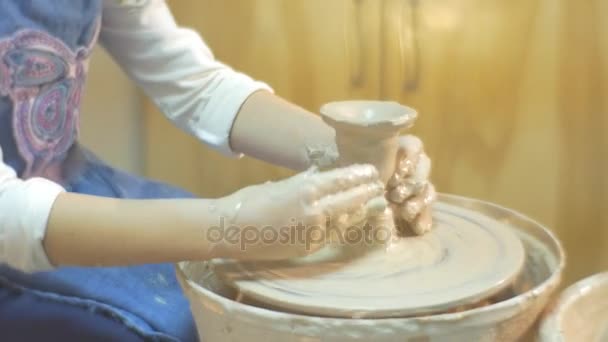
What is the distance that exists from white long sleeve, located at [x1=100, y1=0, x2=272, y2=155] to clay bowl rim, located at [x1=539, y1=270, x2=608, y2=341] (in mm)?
514

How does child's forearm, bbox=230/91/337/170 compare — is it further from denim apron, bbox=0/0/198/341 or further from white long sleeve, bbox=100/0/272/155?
denim apron, bbox=0/0/198/341

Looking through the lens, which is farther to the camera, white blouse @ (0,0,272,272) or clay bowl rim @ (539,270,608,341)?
white blouse @ (0,0,272,272)

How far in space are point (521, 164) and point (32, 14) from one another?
0.90 m

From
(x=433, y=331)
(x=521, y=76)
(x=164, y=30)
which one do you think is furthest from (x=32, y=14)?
(x=521, y=76)

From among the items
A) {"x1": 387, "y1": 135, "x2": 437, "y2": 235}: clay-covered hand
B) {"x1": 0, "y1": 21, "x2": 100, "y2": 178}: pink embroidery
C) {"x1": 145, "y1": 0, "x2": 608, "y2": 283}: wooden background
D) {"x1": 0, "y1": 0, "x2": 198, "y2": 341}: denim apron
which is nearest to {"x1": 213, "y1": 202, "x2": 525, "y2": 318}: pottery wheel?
{"x1": 387, "y1": 135, "x2": 437, "y2": 235}: clay-covered hand

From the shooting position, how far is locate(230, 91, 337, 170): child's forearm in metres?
0.93

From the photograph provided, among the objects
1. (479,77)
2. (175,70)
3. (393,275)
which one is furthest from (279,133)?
(479,77)

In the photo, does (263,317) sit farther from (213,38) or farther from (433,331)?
(213,38)

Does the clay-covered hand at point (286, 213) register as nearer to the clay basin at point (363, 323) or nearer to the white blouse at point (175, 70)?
the clay basin at point (363, 323)

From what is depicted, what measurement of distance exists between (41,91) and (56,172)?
12cm

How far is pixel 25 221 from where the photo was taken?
2.21 feet

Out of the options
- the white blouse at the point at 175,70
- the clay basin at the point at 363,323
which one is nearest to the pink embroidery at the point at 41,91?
the white blouse at the point at 175,70

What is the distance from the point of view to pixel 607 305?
803 millimetres

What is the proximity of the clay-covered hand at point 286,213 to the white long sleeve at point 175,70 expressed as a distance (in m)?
0.36
